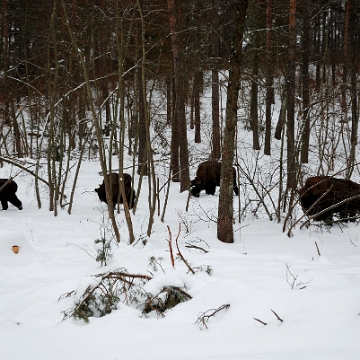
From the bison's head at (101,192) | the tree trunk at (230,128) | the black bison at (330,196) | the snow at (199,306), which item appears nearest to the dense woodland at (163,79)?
the tree trunk at (230,128)

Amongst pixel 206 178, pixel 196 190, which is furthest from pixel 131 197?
pixel 206 178

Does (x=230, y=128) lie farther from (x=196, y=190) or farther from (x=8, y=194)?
(x=8, y=194)

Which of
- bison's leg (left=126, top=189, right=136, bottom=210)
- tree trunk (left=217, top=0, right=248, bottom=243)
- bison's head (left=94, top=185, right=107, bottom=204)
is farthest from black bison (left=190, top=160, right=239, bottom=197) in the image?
tree trunk (left=217, top=0, right=248, bottom=243)

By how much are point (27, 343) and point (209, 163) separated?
1004 cm

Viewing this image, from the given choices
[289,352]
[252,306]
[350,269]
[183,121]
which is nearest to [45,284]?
[252,306]

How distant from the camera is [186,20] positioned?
615 inches

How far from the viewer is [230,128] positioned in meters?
6.63

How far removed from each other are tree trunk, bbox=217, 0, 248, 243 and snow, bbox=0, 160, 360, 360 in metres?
0.43

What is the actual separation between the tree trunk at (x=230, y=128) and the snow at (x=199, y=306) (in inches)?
16.8

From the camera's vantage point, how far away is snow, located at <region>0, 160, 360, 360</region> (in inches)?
120

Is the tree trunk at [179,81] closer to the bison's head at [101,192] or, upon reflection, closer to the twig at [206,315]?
the bison's head at [101,192]

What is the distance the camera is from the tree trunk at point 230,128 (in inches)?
251

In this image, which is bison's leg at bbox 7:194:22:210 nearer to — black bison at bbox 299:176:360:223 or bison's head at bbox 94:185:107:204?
bison's head at bbox 94:185:107:204

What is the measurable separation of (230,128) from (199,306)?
3.63 metres
